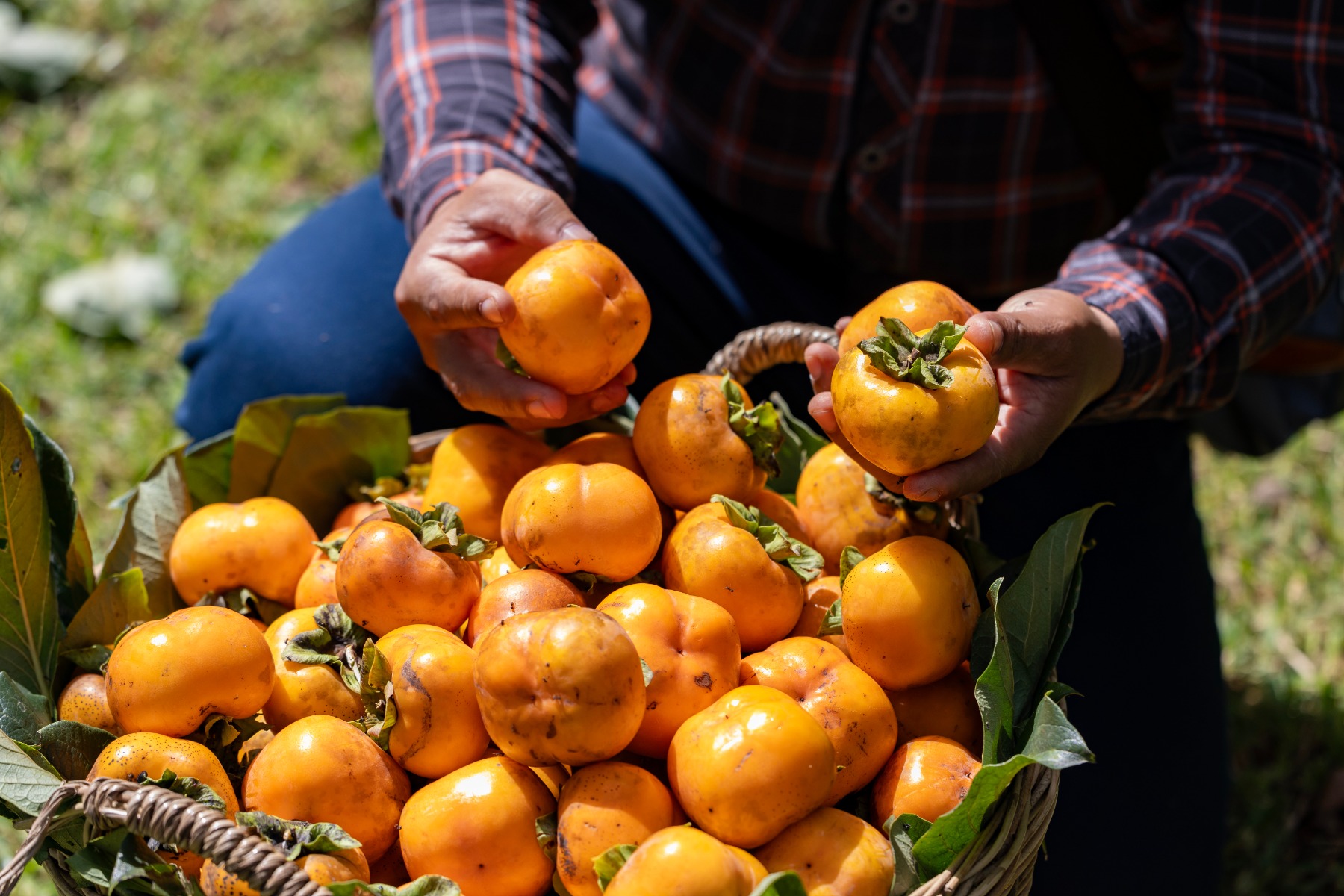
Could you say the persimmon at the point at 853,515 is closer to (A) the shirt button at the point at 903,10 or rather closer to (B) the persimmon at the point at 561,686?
(B) the persimmon at the point at 561,686

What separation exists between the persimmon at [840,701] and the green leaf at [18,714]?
1.08 meters

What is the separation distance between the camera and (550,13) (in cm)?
281

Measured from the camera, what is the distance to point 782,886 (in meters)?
1.39

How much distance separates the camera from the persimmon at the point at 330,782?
158 centimetres

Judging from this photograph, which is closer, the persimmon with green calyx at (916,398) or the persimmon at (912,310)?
the persimmon with green calyx at (916,398)

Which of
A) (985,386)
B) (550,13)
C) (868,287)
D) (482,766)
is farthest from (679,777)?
(550,13)

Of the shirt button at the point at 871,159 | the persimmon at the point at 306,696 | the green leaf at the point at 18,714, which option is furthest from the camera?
the shirt button at the point at 871,159

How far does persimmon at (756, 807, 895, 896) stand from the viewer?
4.94 feet

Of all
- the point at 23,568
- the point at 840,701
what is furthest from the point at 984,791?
the point at 23,568

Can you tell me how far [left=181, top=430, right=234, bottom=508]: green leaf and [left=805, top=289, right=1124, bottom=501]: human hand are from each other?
1.21m

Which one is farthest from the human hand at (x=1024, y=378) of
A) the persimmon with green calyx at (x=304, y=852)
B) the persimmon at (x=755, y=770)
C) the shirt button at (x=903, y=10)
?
the persimmon with green calyx at (x=304, y=852)

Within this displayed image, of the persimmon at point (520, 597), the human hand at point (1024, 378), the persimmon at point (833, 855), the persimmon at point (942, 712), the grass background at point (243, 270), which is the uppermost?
the human hand at point (1024, 378)

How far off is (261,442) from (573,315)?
0.81 meters

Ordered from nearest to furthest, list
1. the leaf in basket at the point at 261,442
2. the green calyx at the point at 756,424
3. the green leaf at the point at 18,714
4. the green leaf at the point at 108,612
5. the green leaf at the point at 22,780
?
1. the green leaf at the point at 22,780
2. the green leaf at the point at 18,714
3. the green leaf at the point at 108,612
4. the green calyx at the point at 756,424
5. the leaf in basket at the point at 261,442
